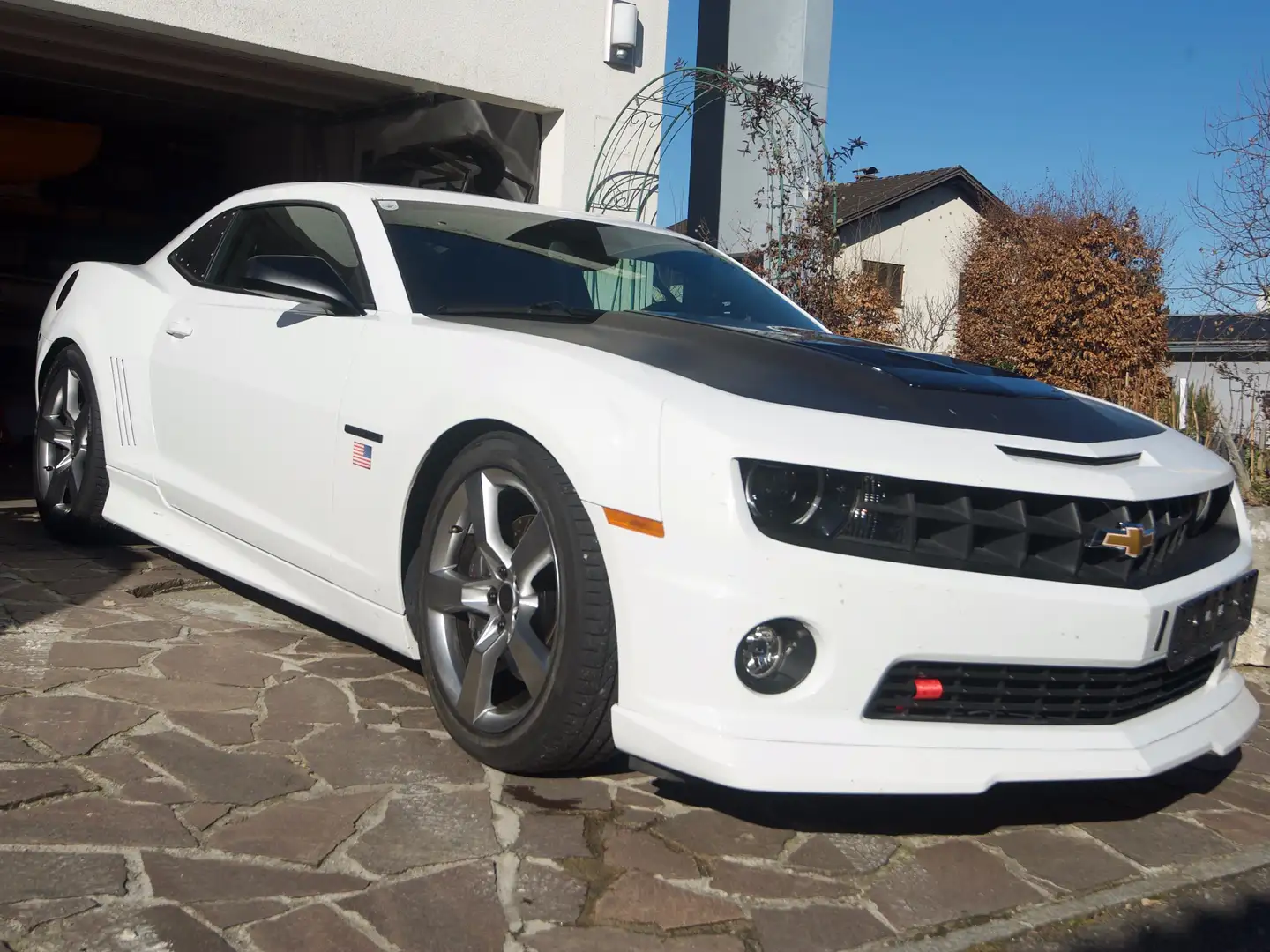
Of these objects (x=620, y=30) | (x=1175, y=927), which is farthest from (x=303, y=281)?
(x=620, y=30)

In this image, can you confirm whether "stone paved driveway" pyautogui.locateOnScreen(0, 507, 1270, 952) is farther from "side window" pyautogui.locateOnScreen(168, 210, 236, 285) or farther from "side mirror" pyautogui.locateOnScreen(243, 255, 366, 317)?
"side window" pyautogui.locateOnScreen(168, 210, 236, 285)

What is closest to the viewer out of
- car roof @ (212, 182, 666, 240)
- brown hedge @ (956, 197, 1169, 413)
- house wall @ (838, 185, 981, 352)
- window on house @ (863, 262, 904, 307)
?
car roof @ (212, 182, 666, 240)

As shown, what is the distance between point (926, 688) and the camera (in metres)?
2.62

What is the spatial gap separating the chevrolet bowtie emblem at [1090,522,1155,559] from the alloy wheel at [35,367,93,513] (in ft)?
12.6

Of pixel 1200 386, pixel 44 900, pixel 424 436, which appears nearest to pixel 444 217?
pixel 424 436

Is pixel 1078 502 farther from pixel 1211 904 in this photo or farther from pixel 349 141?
pixel 349 141

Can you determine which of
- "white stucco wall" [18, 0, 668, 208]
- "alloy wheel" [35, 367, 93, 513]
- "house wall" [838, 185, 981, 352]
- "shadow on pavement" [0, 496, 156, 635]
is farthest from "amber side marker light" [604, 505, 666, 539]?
"house wall" [838, 185, 981, 352]

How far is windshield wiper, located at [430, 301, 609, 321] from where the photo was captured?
353cm

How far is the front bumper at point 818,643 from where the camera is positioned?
2484 millimetres

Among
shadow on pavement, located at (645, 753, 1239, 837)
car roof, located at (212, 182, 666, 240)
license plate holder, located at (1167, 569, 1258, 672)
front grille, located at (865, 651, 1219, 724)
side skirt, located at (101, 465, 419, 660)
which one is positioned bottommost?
shadow on pavement, located at (645, 753, 1239, 837)

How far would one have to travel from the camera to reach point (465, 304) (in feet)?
11.9

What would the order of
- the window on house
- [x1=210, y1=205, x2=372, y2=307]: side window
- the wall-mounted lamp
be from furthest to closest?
the window on house < the wall-mounted lamp < [x1=210, y1=205, x2=372, y2=307]: side window

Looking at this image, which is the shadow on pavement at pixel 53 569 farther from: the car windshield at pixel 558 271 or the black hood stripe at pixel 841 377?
the black hood stripe at pixel 841 377

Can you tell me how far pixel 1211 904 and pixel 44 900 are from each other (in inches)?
93.4
